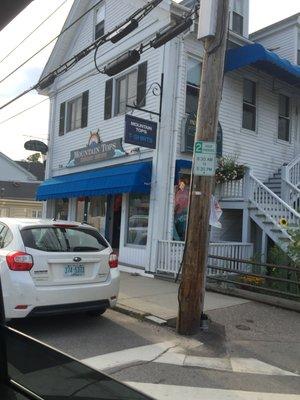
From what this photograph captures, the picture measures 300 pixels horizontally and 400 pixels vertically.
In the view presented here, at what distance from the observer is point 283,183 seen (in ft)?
48.1

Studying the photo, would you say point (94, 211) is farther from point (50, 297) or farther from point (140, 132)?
point (50, 297)

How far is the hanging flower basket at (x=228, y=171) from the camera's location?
14.0 meters

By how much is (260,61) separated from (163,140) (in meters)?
3.91

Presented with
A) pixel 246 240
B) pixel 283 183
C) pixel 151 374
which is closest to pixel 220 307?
pixel 151 374

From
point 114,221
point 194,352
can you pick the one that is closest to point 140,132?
point 114,221

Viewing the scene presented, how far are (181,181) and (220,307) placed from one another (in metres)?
5.24

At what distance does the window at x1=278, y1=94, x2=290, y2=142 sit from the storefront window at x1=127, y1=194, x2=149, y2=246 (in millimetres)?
5818

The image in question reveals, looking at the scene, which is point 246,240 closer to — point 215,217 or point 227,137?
point 227,137

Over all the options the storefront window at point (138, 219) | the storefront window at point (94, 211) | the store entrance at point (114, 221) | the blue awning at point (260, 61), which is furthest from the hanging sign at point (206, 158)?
the storefront window at point (94, 211)

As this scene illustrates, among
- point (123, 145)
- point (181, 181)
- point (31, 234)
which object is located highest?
point (123, 145)

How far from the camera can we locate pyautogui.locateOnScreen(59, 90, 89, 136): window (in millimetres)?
17406

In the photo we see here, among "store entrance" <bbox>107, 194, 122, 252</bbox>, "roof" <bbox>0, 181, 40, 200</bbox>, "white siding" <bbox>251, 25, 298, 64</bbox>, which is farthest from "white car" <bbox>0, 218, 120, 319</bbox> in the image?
"roof" <bbox>0, 181, 40, 200</bbox>

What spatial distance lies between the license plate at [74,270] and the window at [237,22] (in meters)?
12.0

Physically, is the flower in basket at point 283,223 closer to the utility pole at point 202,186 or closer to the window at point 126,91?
the window at point 126,91
